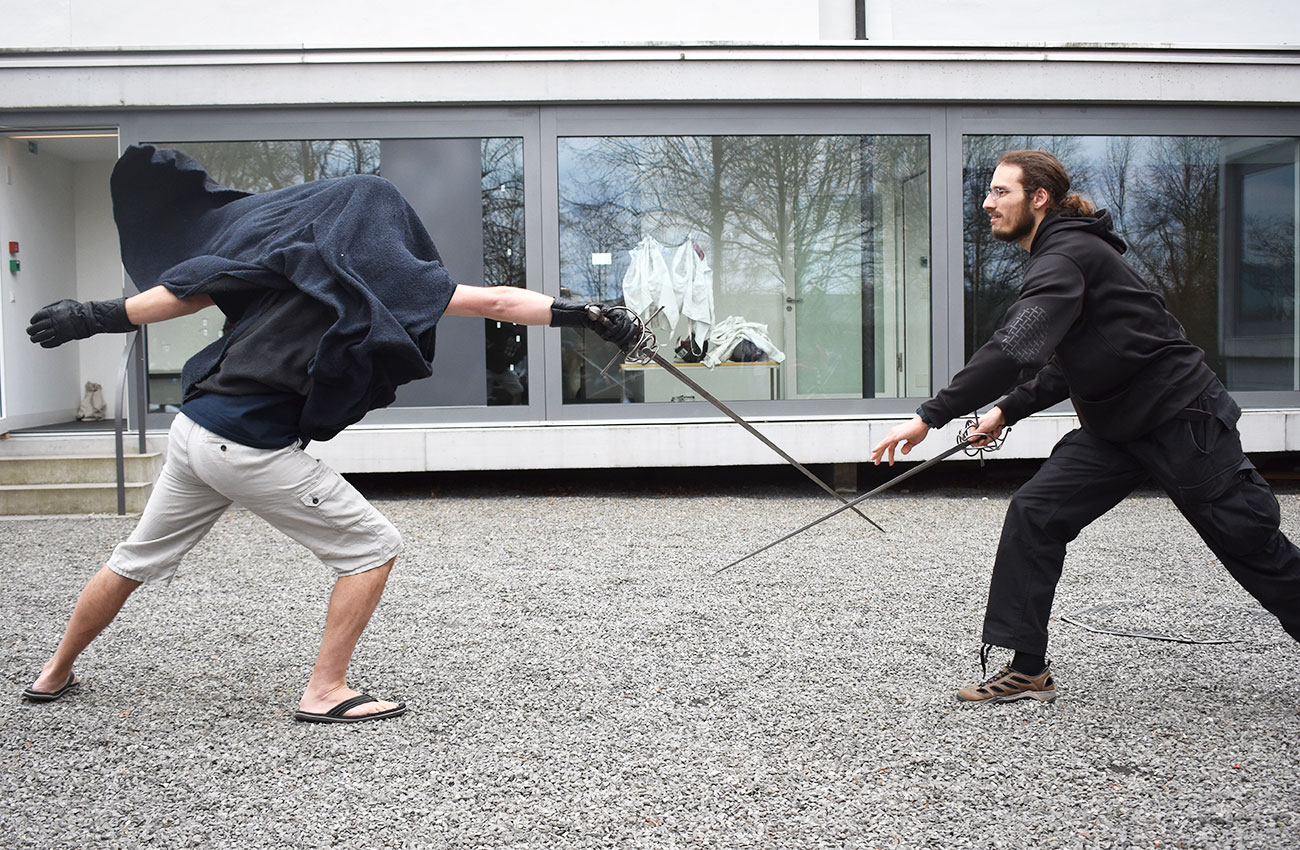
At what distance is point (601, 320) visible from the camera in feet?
9.95

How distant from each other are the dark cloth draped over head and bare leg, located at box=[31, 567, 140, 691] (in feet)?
2.27

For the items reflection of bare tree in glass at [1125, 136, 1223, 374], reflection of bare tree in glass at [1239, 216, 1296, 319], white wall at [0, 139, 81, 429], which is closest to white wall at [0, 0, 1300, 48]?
white wall at [0, 139, 81, 429]

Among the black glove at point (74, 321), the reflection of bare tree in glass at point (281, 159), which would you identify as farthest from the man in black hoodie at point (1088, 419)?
the reflection of bare tree in glass at point (281, 159)

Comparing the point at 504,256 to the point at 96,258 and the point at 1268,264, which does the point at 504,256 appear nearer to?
the point at 96,258

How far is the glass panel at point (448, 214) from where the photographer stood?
27.7 feet

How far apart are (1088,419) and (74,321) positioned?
3010mm

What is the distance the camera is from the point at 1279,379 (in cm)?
906

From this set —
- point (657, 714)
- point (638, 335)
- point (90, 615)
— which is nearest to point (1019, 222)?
point (638, 335)

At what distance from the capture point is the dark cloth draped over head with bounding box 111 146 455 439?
2.84m

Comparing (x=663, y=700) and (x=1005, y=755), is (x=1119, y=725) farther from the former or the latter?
(x=663, y=700)

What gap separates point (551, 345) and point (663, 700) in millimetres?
5402

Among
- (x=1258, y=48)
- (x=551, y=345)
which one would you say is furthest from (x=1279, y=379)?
(x=551, y=345)

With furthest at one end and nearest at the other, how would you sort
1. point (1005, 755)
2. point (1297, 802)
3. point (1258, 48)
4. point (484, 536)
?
point (1258, 48), point (484, 536), point (1005, 755), point (1297, 802)

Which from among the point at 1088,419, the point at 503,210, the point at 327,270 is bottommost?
the point at 1088,419
